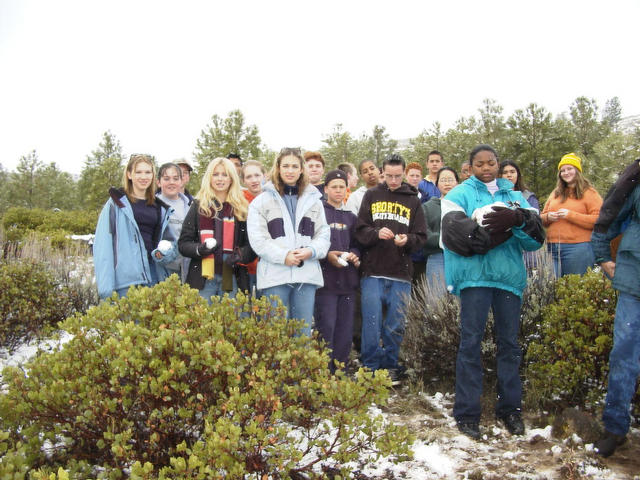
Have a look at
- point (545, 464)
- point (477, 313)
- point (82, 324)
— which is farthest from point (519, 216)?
point (82, 324)

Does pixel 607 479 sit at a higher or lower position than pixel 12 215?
lower

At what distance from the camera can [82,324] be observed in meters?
2.31

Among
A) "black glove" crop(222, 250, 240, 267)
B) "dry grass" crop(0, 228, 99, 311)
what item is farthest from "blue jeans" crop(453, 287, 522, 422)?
"dry grass" crop(0, 228, 99, 311)

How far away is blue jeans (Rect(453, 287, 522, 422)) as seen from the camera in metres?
3.22

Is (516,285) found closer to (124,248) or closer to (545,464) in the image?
(545,464)

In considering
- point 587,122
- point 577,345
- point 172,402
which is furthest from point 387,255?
point 587,122

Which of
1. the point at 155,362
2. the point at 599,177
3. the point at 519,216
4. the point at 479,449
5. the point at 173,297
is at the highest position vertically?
the point at 599,177

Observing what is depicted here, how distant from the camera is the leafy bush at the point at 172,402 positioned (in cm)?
191

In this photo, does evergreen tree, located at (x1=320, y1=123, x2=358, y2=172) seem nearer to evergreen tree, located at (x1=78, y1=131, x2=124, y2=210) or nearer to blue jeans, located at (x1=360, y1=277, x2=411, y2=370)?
evergreen tree, located at (x1=78, y1=131, x2=124, y2=210)

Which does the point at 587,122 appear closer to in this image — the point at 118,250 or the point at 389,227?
the point at 389,227

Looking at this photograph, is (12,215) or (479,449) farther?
(12,215)

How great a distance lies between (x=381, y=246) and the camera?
4.50m

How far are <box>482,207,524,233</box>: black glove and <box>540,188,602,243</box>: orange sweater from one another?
207cm

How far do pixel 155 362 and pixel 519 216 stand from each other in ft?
7.97
